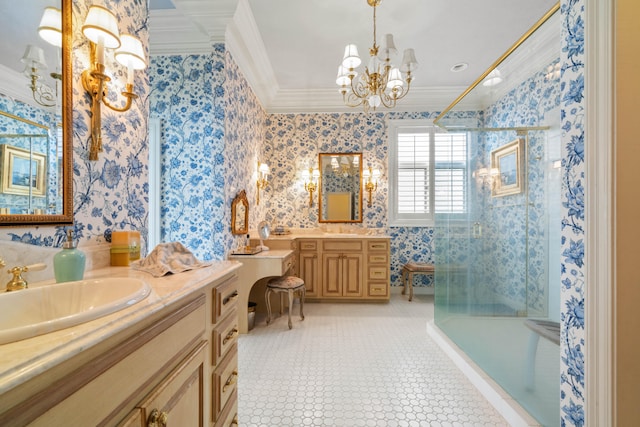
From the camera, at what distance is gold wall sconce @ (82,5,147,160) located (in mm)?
1160

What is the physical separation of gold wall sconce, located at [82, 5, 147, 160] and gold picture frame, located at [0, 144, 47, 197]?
0.27m

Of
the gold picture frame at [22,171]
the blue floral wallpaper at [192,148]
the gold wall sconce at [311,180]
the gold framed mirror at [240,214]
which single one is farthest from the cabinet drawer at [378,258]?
the gold picture frame at [22,171]

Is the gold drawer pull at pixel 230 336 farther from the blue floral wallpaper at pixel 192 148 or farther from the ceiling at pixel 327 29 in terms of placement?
the ceiling at pixel 327 29

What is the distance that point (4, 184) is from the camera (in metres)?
0.92

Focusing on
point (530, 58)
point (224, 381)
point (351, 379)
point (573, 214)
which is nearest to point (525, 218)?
point (530, 58)

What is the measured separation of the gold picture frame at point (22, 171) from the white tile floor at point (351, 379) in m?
1.58

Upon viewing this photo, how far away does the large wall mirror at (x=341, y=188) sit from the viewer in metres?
4.46

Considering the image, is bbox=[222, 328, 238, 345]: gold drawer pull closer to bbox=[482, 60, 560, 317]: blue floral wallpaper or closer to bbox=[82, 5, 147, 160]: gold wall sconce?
bbox=[82, 5, 147, 160]: gold wall sconce

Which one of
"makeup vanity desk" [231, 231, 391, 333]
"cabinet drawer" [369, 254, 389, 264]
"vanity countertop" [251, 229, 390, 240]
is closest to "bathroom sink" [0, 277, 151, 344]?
"vanity countertop" [251, 229, 390, 240]

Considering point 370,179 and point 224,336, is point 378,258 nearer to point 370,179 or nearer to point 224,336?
point 370,179

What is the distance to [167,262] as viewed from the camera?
1.34 meters

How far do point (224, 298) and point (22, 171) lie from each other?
34.8 inches

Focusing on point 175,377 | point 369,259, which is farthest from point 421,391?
point 369,259

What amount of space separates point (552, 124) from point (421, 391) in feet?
7.02
